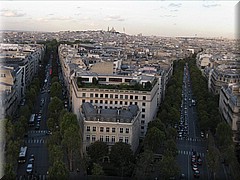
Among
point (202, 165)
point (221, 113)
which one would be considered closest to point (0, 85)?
point (202, 165)

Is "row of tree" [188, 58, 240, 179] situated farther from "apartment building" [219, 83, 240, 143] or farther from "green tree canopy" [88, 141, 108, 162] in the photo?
"green tree canopy" [88, 141, 108, 162]

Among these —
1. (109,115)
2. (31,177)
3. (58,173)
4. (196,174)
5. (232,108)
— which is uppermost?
(109,115)

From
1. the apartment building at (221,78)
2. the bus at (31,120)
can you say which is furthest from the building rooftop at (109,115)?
the apartment building at (221,78)

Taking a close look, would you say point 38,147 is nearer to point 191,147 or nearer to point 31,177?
point 31,177

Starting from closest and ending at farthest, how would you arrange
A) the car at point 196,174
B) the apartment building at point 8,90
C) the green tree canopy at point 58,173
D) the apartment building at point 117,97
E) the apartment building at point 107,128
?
the green tree canopy at point 58,173 < the car at point 196,174 < the apartment building at point 107,128 < the apartment building at point 8,90 < the apartment building at point 117,97

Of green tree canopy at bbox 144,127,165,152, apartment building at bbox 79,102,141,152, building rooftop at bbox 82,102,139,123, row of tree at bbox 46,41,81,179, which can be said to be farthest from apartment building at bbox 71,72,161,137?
green tree canopy at bbox 144,127,165,152

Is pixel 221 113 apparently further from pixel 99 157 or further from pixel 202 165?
pixel 99 157

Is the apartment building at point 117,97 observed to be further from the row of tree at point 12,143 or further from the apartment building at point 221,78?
the apartment building at point 221,78

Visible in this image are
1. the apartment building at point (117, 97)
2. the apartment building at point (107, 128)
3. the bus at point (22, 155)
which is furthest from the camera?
the apartment building at point (117, 97)

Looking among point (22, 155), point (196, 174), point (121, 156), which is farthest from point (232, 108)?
point (22, 155)
